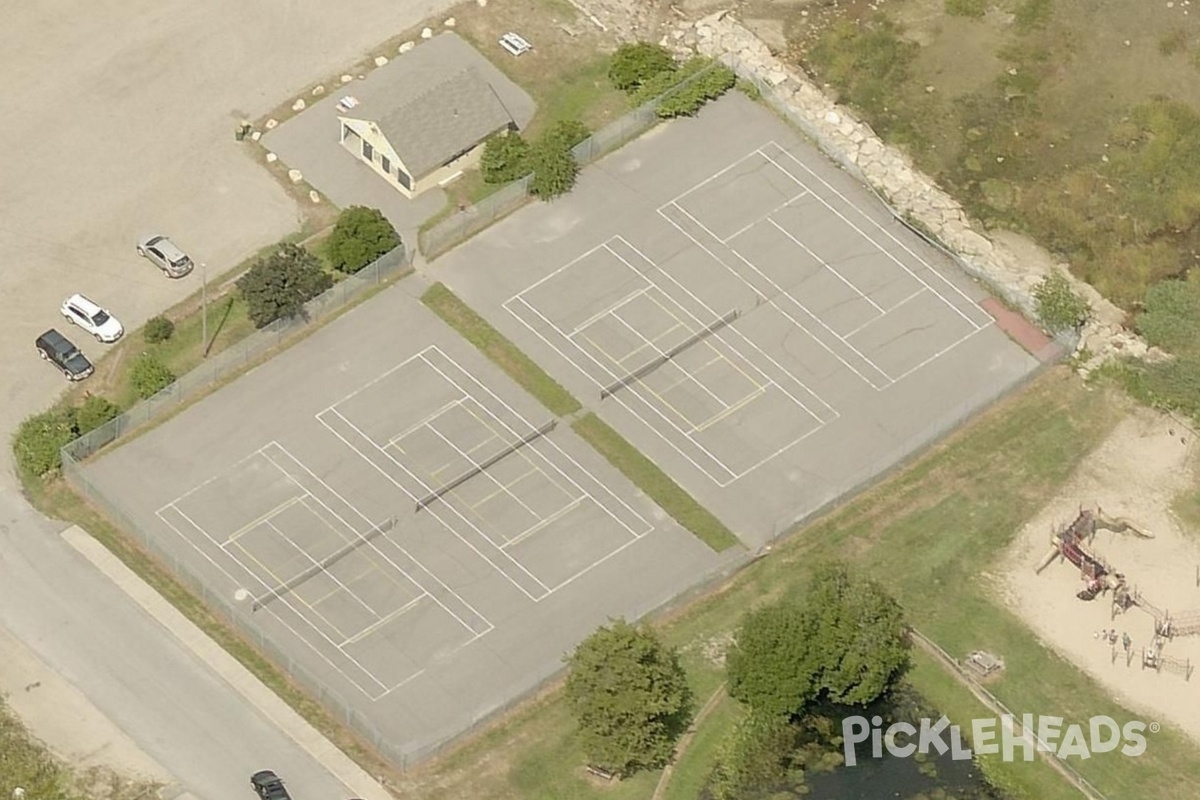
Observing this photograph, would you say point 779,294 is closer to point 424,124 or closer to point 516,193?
point 516,193

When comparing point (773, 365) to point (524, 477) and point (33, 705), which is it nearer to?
point (524, 477)

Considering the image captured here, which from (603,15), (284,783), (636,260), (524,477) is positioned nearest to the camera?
(284,783)

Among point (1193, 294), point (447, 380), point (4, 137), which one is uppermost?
point (4, 137)

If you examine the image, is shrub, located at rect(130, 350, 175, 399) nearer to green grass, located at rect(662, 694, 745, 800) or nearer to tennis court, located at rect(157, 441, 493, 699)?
tennis court, located at rect(157, 441, 493, 699)

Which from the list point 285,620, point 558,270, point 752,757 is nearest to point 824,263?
point 558,270

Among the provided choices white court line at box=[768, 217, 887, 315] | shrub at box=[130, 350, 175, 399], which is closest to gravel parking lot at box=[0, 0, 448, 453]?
shrub at box=[130, 350, 175, 399]

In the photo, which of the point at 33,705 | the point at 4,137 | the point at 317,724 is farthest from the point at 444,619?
the point at 4,137
